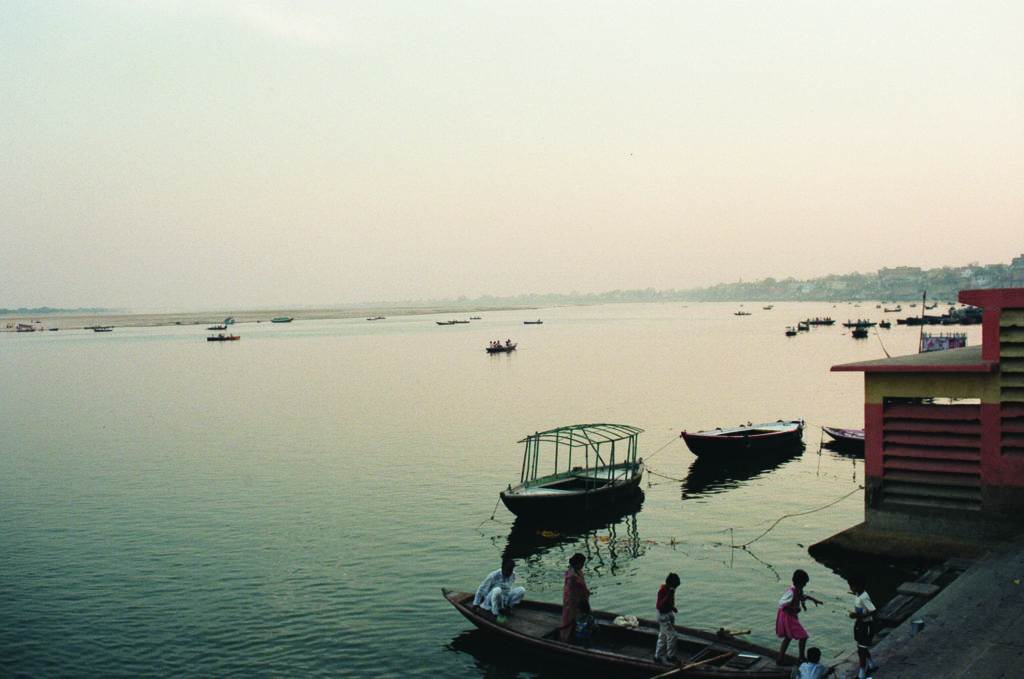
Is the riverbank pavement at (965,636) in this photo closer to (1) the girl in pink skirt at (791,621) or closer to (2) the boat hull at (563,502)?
(1) the girl in pink skirt at (791,621)

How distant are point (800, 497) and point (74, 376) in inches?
3893

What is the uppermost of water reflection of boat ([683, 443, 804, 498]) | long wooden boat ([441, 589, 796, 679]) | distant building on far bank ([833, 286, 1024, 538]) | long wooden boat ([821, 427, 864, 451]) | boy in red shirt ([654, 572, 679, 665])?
distant building on far bank ([833, 286, 1024, 538])

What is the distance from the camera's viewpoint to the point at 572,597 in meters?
18.3

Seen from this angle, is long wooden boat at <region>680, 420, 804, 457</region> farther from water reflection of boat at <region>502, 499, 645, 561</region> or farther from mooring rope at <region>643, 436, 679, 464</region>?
water reflection of boat at <region>502, 499, 645, 561</region>

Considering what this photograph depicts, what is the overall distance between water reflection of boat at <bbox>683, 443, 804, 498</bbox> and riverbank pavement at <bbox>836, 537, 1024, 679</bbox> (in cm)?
1961

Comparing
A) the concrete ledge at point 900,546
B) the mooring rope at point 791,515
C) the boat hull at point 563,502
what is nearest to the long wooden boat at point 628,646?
the concrete ledge at point 900,546

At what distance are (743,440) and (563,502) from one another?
52.7ft

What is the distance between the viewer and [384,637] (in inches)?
869

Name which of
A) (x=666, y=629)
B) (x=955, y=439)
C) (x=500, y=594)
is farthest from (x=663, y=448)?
(x=666, y=629)

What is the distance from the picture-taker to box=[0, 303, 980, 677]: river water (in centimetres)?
2200

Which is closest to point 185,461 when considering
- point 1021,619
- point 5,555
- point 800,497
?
point 5,555

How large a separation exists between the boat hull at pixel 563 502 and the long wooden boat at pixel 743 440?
10.1m

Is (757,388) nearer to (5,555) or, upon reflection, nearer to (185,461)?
(185,461)

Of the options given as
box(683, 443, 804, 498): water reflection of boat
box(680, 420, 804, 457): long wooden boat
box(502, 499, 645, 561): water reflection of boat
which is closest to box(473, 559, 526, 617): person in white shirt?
box(502, 499, 645, 561): water reflection of boat
